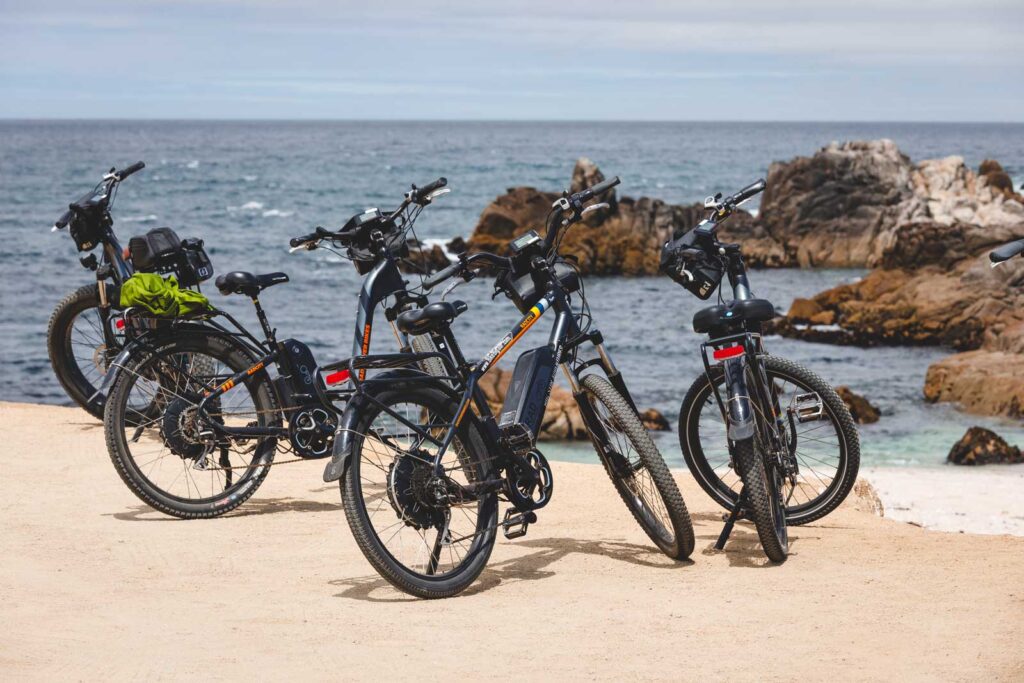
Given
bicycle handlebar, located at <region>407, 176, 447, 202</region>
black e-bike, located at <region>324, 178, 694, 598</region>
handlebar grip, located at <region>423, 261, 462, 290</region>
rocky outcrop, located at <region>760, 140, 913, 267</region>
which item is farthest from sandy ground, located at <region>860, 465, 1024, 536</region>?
rocky outcrop, located at <region>760, 140, 913, 267</region>

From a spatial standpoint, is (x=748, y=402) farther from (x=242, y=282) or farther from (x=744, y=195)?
(x=242, y=282)

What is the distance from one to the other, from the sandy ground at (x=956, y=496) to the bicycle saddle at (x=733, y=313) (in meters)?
4.81

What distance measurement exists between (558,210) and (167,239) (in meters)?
2.95

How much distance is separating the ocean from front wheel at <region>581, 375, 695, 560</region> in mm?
8930

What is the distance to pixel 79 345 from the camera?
948 centimetres

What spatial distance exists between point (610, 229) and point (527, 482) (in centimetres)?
3542

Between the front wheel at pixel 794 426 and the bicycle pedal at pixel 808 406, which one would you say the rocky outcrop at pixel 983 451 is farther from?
the bicycle pedal at pixel 808 406

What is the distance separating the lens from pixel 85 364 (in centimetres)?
950

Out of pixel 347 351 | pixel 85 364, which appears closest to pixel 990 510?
pixel 85 364

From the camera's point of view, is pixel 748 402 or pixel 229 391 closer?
pixel 748 402

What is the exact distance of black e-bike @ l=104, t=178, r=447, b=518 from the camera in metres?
6.62

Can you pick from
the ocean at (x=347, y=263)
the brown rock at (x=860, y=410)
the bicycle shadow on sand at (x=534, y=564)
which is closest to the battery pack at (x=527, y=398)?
the bicycle shadow on sand at (x=534, y=564)

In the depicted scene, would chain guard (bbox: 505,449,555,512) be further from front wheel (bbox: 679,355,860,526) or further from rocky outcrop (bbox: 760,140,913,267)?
rocky outcrop (bbox: 760,140,913,267)

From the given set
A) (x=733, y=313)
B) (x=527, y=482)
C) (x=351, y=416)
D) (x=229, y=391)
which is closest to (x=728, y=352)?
(x=733, y=313)
